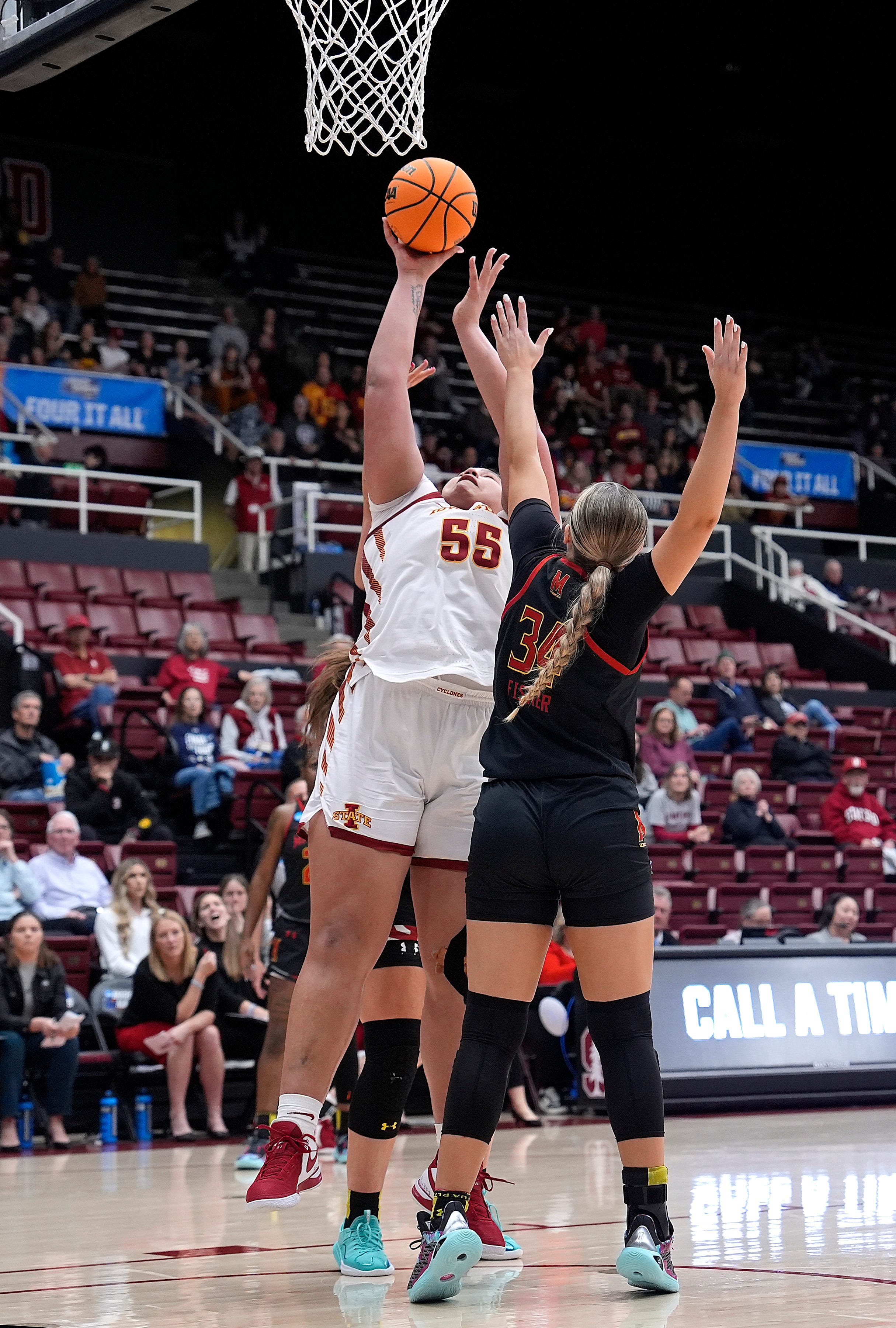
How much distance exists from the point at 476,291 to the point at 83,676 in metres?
8.86

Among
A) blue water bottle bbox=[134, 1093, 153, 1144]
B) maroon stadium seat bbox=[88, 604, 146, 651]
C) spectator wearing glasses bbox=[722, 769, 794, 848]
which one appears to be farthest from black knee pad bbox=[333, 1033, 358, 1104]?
maroon stadium seat bbox=[88, 604, 146, 651]

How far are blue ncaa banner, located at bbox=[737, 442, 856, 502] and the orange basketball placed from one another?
729 inches

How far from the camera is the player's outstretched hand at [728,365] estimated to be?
4207 mm

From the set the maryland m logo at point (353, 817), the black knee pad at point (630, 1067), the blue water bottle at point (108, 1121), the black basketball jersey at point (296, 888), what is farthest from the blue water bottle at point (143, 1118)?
the black knee pad at point (630, 1067)

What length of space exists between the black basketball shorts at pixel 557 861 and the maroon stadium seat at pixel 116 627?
10845mm

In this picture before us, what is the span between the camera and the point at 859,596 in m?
20.8

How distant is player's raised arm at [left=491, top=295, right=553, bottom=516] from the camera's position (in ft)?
14.8

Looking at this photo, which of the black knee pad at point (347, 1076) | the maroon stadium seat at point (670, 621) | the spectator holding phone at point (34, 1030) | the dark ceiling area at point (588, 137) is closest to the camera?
the black knee pad at point (347, 1076)

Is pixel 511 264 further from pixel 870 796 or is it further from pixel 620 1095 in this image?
pixel 620 1095

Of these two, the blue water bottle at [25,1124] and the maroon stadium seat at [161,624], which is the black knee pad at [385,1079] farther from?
the maroon stadium seat at [161,624]

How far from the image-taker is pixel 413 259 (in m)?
4.77

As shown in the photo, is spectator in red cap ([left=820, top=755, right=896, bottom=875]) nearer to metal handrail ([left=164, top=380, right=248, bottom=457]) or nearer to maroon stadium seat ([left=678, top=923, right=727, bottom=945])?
maroon stadium seat ([left=678, top=923, right=727, bottom=945])

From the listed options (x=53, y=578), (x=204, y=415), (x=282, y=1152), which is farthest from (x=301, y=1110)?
(x=204, y=415)

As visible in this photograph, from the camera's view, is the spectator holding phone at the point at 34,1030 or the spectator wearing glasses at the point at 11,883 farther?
the spectator wearing glasses at the point at 11,883
